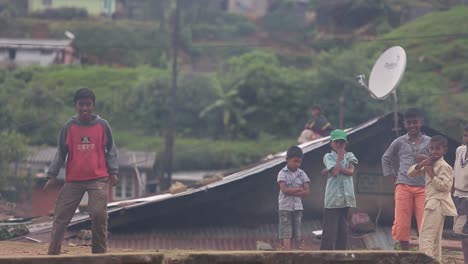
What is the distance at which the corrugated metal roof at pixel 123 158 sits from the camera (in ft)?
94.5

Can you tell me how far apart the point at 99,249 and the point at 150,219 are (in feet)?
12.3

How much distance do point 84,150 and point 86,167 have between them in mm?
167

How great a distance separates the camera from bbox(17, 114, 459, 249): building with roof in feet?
38.6

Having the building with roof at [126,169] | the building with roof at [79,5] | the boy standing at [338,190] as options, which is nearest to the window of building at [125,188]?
the building with roof at [126,169]

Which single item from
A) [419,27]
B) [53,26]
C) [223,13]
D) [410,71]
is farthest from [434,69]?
[53,26]

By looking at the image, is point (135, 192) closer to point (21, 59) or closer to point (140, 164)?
point (140, 164)

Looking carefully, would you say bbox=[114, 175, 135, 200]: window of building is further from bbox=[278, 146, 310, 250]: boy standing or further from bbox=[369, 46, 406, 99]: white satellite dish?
bbox=[278, 146, 310, 250]: boy standing

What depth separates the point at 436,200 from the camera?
27.7 ft

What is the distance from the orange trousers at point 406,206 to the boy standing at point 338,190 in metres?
0.61

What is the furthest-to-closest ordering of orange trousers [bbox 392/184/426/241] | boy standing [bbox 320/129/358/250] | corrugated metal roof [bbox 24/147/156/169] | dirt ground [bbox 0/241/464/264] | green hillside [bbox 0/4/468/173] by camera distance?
1. green hillside [bbox 0/4/468/173]
2. corrugated metal roof [bbox 24/147/156/169]
3. boy standing [bbox 320/129/358/250]
4. dirt ground [bbox 0/241/464/264]
5. orange trousers [bbox 392/184/426/241]

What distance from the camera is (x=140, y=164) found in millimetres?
29453

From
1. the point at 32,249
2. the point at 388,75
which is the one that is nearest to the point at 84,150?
the point at 32,249

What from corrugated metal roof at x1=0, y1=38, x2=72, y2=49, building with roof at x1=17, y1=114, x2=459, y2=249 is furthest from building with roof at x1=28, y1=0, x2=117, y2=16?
building with roof at x1=17, y1=114, x2=459, y2=249

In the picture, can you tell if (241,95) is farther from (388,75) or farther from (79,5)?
(388,75)
